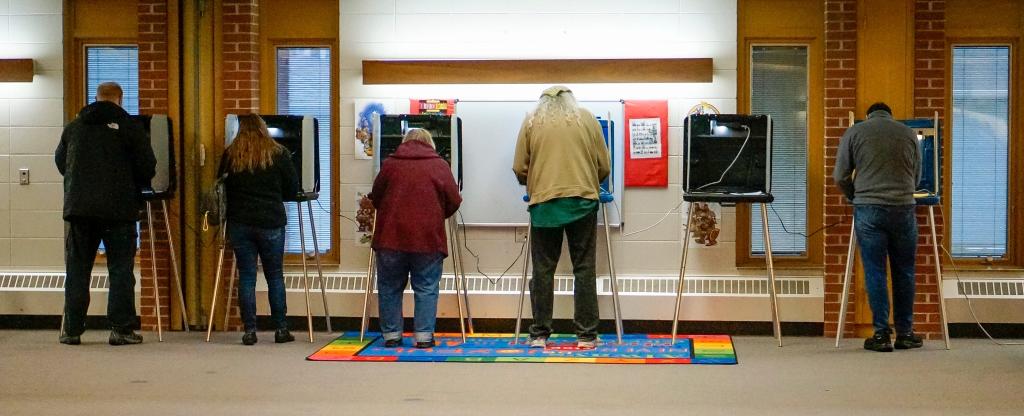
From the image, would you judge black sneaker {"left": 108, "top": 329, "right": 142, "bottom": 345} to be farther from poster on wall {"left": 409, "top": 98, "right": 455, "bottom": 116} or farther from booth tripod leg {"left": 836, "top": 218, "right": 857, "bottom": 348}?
booth tripod leg {"left": 836, "top": 218, "right": 857, "bottom": 348}

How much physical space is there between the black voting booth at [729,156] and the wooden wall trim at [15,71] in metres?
4.56

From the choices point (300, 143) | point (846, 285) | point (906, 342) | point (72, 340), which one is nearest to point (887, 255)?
point (846, 285)

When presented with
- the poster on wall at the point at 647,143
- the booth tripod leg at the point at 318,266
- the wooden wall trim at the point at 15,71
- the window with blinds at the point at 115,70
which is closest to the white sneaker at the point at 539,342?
the poster on wall at the point at 647,143

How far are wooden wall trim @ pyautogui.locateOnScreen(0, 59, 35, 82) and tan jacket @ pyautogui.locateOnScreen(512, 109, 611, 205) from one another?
12.1 feet

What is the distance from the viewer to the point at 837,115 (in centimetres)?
787

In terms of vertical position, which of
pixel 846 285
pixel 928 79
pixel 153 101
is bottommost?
pixel 846 285

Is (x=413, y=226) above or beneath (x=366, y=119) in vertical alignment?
beneath

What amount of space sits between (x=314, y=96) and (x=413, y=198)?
1.63m

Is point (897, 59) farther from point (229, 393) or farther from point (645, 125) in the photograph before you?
point (229, 393)

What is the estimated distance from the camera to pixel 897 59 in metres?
7.77

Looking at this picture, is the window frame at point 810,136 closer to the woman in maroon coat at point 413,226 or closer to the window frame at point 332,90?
the woman in maroon coat at point 413,226

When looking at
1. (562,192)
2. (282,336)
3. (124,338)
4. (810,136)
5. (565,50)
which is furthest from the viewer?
(565,50)

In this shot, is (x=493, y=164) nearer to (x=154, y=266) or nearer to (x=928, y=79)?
(x=154, y=266)

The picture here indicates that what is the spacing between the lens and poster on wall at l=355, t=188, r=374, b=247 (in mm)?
8352
